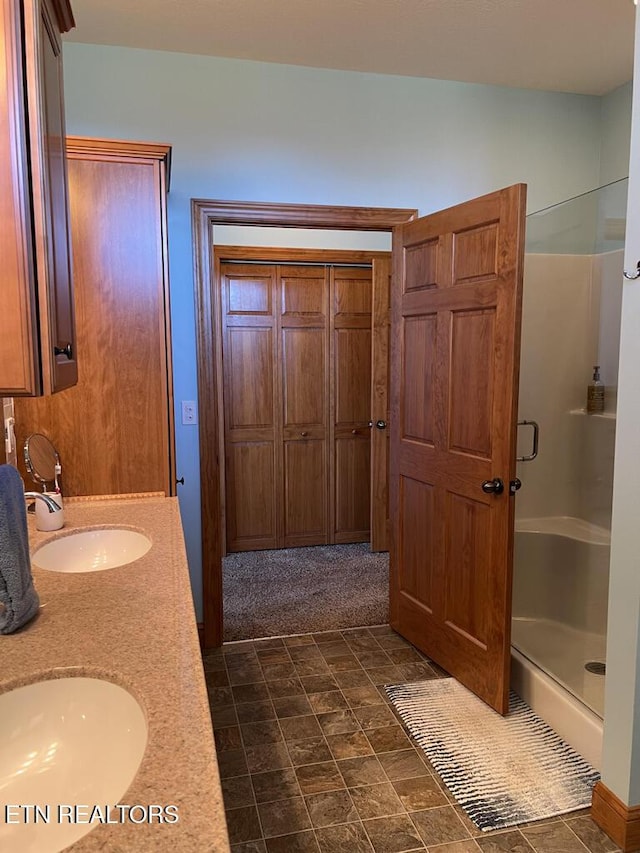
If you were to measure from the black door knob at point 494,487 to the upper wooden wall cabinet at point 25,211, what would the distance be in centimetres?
174

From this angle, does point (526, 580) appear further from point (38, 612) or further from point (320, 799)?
point (38, 612)

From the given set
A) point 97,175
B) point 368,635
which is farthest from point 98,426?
point 368,635

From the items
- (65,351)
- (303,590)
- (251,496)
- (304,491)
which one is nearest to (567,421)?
(303,590)

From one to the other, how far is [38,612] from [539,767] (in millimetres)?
1779

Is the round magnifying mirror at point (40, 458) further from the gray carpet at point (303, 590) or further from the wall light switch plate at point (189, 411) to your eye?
the gray carpet at point (303, 590)

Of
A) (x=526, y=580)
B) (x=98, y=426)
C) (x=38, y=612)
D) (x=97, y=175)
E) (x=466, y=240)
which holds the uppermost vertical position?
(x=97, y=175)

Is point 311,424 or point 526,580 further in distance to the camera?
point 311,424

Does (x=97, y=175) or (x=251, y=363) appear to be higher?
(x=97, y=175)

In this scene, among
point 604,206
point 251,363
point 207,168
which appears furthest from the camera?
point 251,363

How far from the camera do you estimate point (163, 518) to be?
6.95ft

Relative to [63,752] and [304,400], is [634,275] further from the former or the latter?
[304,400]

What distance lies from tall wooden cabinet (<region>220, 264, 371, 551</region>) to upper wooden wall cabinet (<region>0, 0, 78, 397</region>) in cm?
341

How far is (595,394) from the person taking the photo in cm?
327

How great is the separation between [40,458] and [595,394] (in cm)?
273
